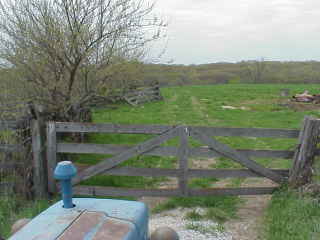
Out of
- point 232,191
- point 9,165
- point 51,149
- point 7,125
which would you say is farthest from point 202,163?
point 7,125

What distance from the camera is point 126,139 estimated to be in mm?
9875

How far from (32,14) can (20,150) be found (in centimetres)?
252

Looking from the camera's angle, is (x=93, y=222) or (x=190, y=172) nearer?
(x=93, y=222)

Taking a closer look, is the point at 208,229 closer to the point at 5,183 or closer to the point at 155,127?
the point at 155,127

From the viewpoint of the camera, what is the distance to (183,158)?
565 cm

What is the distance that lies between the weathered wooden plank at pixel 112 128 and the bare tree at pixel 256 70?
3522 centimetres

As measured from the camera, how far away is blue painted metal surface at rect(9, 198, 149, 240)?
194 cm

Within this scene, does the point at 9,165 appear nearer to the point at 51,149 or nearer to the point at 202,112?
the point at 51,149

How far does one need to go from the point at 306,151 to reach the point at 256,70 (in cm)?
3645

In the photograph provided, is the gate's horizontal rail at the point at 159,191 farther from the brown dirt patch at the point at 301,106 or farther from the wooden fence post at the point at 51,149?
the brown dirt patch at the point at 301,106

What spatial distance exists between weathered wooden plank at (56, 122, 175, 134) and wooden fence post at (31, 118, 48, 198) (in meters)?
0.32

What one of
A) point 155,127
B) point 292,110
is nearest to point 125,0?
point 155,127

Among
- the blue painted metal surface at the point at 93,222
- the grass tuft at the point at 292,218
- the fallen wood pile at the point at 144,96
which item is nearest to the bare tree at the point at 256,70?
the fallen wood pile at the point at 144,96

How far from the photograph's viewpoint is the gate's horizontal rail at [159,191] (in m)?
5.77
